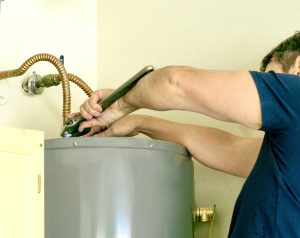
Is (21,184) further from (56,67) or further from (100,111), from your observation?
(56,67)

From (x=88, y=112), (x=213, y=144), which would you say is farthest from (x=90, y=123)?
(x=213, y=144)

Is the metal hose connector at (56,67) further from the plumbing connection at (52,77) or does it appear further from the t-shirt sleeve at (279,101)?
the t-shirt sleeve at (279,101)

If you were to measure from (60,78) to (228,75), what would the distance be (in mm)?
575

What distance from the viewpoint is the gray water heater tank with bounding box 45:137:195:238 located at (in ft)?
2.55

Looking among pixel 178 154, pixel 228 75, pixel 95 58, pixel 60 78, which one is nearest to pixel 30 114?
pixel 60 78

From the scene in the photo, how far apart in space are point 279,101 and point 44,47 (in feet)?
2.65

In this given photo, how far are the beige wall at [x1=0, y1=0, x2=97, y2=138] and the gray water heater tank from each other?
0.42m

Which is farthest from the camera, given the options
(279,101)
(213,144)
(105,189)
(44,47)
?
(44,47)

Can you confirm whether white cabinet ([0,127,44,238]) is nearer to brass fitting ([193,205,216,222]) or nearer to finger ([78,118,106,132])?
finger ([78,118,106,132])

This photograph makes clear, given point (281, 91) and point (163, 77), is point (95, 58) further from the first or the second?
point (281, 91)

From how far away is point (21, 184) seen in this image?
0.69m

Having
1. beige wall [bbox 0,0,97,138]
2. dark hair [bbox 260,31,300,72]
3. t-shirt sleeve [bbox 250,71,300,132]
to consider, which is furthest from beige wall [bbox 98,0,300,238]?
t-shirt sleeve [bbox 250,71,300,132]

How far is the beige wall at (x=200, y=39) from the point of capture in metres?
1.14

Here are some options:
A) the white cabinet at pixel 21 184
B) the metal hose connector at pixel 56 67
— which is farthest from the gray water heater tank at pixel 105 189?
the metal hose connector at pixel 56 67
